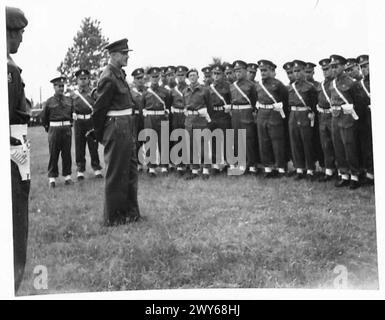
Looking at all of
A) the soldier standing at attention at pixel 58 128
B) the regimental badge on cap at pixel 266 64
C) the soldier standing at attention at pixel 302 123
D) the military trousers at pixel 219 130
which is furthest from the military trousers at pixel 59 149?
the soldier standing at attention at pixel 302 123

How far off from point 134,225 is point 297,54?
2.23 metres

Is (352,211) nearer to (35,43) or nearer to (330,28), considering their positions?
(330,28)

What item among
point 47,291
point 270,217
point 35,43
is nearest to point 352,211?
point 270,217

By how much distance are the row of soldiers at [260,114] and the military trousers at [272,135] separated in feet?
0.04

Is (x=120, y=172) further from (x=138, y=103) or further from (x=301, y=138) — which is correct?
(x=301, y=138)

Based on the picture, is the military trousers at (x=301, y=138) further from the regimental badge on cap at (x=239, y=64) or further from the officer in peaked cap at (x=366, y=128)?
the regimental badge on cap at (x=239, y=64)

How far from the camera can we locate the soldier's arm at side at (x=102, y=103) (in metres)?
5.20

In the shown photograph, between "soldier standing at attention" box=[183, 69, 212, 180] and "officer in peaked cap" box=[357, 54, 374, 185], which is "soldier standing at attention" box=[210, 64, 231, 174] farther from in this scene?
"officer in peaked cap" box=[357, 54, 374, 185]

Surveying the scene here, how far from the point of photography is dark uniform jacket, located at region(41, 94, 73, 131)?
18.1 ft

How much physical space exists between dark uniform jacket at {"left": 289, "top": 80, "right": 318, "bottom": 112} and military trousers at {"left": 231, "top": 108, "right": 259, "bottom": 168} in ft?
1.62

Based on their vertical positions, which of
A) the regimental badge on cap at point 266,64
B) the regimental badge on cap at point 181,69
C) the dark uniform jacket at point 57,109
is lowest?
the dark uniform jacket at point 57,109

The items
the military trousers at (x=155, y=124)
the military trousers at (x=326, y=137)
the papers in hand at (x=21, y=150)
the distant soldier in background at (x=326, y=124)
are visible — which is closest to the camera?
the papers in hand at (x=21, y=150)

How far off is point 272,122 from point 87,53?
7.67 feet

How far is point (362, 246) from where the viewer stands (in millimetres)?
4930
